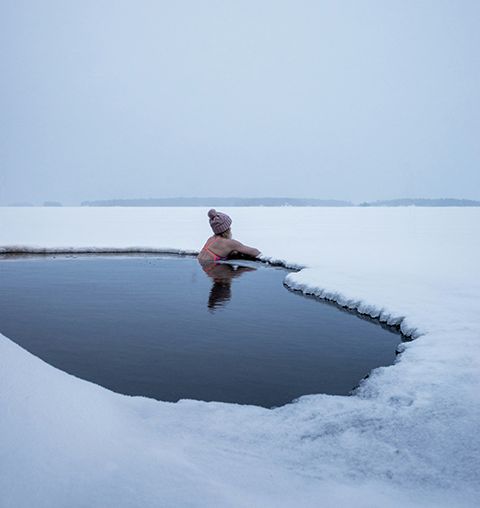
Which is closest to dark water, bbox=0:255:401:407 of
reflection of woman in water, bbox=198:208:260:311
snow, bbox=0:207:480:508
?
reflection of woman in water, bbox=198:208:260:311

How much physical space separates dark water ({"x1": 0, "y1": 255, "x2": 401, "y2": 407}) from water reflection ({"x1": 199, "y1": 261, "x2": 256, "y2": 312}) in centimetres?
5

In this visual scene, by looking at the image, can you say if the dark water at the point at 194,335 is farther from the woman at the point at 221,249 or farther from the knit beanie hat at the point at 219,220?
the woman at the point at 221,249

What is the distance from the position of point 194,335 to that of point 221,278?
6.14 meters

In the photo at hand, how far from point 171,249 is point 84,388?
17169 millimetres

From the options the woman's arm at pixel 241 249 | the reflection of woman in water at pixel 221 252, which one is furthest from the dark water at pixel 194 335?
the woman's arm at pixel 241 249

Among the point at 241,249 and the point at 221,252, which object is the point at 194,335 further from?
the point at 241,249

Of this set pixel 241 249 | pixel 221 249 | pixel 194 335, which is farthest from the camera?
pixel 241 249

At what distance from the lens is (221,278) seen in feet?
46.9

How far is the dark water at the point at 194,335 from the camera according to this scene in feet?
19.8

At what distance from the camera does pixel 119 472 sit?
2945mm

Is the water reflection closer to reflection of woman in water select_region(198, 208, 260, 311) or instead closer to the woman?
reflection of woman in water select_region(198, 208, 260, 311)

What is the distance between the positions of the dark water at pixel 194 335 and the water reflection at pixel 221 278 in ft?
0.15

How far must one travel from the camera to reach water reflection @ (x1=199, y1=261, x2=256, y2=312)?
1100 centimetres

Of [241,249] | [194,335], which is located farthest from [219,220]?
[194,335]
